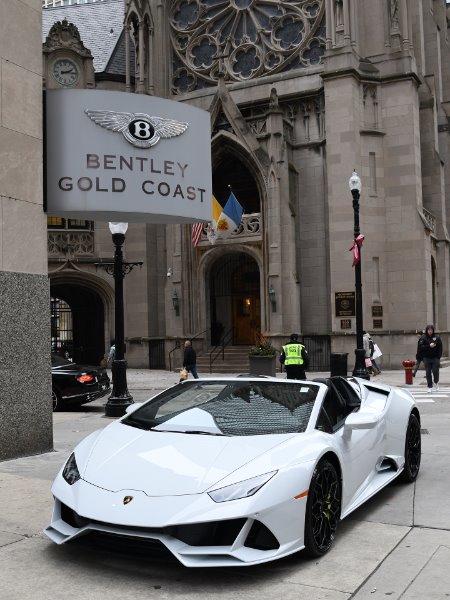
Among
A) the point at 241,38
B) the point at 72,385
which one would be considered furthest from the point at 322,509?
the point at 241,38

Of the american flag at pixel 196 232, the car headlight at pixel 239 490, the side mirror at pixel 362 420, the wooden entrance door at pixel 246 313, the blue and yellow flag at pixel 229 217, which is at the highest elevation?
the blue and yellow flag at pixel 229 217

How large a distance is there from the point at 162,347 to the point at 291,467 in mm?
28442

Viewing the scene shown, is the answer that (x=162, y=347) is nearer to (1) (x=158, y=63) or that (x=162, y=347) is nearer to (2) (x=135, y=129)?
(1) (x=158, y=63)

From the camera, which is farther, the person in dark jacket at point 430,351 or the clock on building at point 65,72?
the clock on building at point 65,72

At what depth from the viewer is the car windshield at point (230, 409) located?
563 cm

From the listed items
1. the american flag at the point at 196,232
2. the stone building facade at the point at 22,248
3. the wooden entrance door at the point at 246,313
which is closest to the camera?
the stone building facade at the point at 22,248

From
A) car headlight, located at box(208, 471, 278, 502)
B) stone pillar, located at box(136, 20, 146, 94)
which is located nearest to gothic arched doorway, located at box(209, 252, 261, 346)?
stone pillar, located at box(136, 20, 146, 94)

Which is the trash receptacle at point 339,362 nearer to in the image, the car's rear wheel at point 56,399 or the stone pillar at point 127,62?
the car's rear wheel at point 56,399

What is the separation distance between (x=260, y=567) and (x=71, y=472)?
1.52 meters

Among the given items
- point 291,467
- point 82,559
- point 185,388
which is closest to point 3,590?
point 82,559

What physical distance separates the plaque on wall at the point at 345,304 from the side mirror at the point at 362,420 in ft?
69.7

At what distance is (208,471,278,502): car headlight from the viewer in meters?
4.55

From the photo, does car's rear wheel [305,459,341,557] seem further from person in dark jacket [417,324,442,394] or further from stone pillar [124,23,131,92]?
stone pillar [124,23,131,92]

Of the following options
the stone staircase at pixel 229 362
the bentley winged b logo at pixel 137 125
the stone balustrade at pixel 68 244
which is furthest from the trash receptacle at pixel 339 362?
the stone balustrade at pixel 68 244
